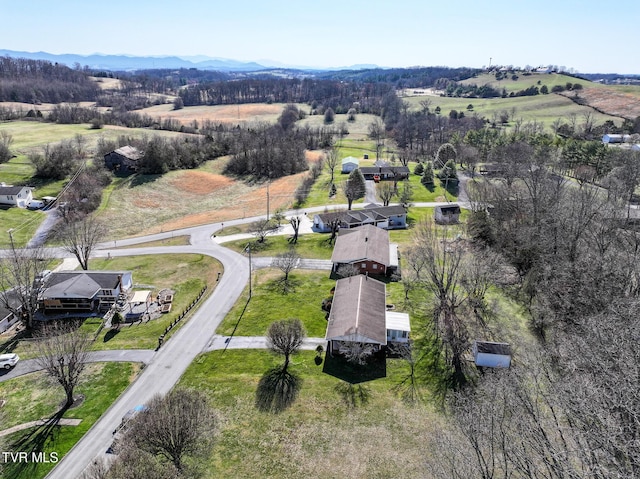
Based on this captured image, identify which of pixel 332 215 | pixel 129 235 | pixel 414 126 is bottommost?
pixel 129 235

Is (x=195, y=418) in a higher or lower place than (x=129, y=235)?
higher

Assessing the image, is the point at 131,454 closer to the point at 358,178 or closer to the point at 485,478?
the point at 485,478

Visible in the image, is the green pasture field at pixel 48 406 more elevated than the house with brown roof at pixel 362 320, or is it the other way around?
the house with brown roof at pixel 362 320

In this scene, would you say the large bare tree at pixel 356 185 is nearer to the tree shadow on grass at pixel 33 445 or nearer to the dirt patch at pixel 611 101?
the tree shadow on grass at pixel 33 445

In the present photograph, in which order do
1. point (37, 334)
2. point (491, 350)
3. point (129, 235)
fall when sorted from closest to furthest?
point (491, 350), point (37, 334), point (129, 235)

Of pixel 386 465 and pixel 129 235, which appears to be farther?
pixel 129 235

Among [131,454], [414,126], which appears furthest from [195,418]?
[414,126]

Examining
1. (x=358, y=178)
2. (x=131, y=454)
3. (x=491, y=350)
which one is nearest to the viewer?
(x=131, y=454)

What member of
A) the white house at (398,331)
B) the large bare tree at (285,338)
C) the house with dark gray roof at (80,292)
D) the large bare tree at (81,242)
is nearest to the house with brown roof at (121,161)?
the large bare tree at (81,242)
